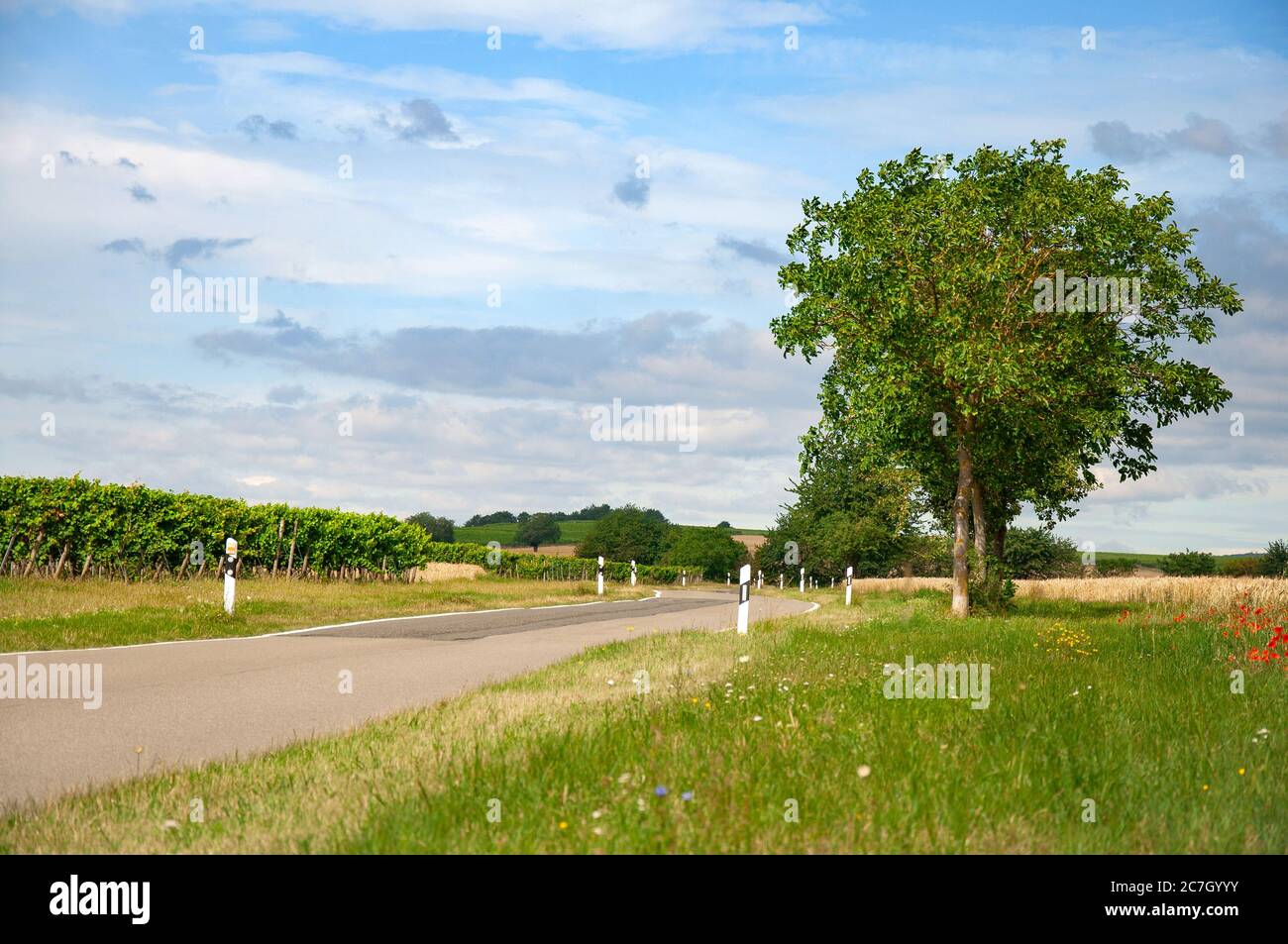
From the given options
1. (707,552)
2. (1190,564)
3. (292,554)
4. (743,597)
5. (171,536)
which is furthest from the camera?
(707,552)

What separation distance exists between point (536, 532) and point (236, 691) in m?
121

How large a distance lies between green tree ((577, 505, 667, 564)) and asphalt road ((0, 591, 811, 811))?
10066cm

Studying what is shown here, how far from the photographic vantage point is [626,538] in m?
122

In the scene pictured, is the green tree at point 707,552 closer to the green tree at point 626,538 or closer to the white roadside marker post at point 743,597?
the green tree at point 626,538

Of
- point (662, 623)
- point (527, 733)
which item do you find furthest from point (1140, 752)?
point (662, 623)

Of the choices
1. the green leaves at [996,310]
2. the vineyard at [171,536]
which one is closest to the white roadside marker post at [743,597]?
the green leaves at [996,310]

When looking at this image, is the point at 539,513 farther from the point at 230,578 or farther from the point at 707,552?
the point at 230,578

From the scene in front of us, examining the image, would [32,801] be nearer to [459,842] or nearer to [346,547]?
[459,842]

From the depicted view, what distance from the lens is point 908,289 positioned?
24.4 metres

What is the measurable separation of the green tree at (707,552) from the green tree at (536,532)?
57.7 ft

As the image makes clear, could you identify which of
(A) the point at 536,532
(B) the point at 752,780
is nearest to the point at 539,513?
(A) the point at 536,532

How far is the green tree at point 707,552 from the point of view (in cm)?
11756

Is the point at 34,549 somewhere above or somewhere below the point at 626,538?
above
